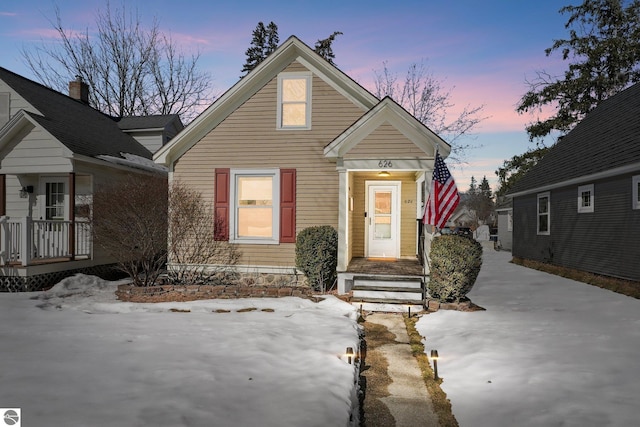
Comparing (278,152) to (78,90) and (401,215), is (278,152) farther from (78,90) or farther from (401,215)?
(78,90)

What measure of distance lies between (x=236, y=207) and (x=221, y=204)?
0.43 metres

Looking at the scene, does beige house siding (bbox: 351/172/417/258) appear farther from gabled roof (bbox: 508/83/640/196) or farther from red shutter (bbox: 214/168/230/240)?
gabled roof (bbox: 508/83/640/196)

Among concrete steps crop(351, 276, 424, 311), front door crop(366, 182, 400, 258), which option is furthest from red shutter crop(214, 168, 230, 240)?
front door crop(366, 182, 400, 258)

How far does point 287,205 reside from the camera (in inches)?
397

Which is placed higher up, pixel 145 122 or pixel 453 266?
pixel 145 122

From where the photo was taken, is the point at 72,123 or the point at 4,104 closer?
the point at 4,104

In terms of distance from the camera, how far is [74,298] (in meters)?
8.71

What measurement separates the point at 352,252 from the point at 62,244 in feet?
27.9

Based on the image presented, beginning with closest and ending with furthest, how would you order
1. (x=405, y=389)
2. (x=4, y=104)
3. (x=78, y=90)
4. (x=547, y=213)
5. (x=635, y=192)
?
(x=405, y=389) < (x=635, y=192) < (x=4, y=104) < (x=547, y=213) < (x=78, y=90)

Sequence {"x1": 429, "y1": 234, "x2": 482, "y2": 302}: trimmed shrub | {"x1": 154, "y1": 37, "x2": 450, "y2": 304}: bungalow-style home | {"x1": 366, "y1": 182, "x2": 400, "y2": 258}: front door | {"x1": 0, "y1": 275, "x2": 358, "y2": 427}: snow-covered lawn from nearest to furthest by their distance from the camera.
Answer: {"x1": 0, "y1": 275, "x2": 358, "y2": 427}: snow-covered lawn < {"x1": 429, "y1": 234, "x2": 482, "y2": 302}: trimmed shrub < {"x1": 154, "y1": 37, "x2": 450, "y2": 304}: bungalow-style home < {"x1": 366, "y1": 182, "x2": 400, "y2": 258}: front door

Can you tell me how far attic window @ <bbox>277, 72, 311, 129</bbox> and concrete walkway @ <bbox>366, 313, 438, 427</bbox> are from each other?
632 cm

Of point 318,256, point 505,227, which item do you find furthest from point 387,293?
point 505,227

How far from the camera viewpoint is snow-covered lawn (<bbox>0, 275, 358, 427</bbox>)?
11.0 feet

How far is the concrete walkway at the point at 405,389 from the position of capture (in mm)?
3695
